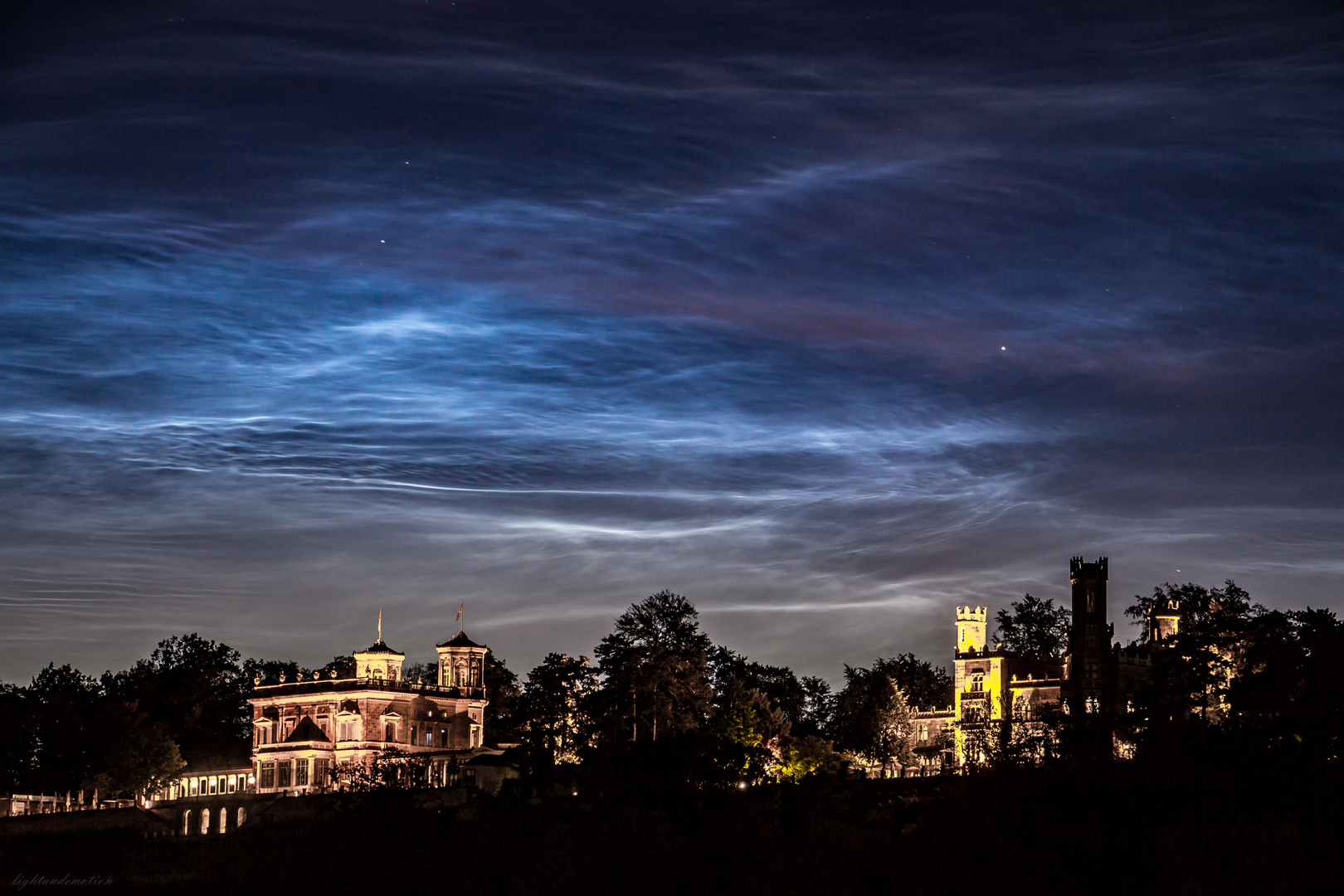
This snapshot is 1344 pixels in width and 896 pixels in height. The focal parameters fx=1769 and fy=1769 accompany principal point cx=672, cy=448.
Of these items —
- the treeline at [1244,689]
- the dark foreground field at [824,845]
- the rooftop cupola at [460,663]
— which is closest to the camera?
the dark foreground field at [824,845]

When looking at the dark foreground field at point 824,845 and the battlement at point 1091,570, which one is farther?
the battlement at point 1091,570

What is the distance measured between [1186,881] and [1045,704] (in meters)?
54.2

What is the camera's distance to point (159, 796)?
11244 cm

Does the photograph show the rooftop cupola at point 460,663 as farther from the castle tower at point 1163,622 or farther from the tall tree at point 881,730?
the castle tower at point 1163,622

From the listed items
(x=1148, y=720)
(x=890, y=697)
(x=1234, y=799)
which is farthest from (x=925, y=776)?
(x=1234, y=799)

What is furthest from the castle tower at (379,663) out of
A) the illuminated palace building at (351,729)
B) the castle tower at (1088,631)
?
the castle tower at (1088,631)

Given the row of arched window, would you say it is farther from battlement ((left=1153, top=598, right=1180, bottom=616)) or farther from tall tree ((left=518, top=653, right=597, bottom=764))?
battlement ((left=1153, top=598, right=1180, bottom=616))

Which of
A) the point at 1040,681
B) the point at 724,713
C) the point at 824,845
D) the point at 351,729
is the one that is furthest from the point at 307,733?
the point at 824,845

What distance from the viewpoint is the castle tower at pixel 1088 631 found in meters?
110

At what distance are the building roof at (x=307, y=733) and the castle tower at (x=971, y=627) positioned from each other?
4296 cm

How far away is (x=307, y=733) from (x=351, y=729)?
2.88 m

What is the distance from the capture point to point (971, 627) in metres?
121

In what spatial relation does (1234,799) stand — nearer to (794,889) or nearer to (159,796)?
(794,889)

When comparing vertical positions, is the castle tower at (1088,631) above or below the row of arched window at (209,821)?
above
